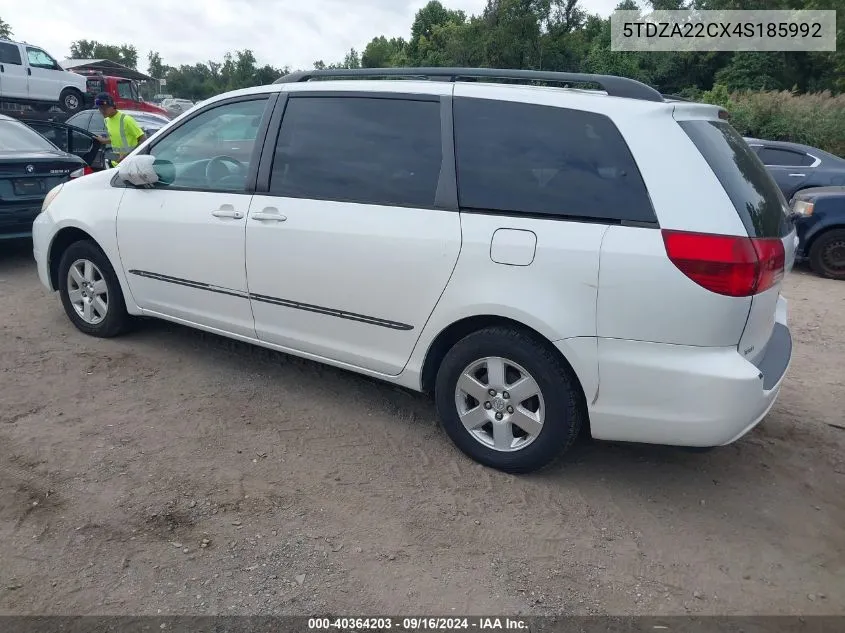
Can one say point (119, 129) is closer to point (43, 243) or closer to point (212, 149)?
point (43, 243)

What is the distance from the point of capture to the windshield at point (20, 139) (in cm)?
734

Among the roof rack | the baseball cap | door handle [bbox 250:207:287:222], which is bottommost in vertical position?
door handle [bbox 250:207:287:222]

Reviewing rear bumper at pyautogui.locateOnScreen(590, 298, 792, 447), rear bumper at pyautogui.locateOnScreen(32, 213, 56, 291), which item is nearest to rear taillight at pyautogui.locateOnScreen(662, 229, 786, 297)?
rear bumper at pyautogui.locateOnScreen(590, 298, 792, 447)

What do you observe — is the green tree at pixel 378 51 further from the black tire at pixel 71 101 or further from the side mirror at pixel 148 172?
the side mirror at pixel 148 172

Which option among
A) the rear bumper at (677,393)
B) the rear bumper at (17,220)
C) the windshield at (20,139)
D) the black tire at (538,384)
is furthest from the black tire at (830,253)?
the windshield at (20,139)

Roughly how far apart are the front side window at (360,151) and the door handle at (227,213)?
0.26 m

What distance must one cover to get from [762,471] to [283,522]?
2420mm

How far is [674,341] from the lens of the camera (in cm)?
289

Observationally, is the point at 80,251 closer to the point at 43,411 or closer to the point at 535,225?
the point at 43,411

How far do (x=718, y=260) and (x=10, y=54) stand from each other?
20.4 metres

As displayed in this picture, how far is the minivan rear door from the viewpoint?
115 inches

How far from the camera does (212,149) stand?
4.35m

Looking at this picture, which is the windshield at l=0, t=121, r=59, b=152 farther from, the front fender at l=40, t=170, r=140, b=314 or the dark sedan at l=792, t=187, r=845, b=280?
the dark sedan at l=792, t=187, r=845, b=280

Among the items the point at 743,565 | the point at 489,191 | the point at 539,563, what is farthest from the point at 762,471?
the point at 489,191
